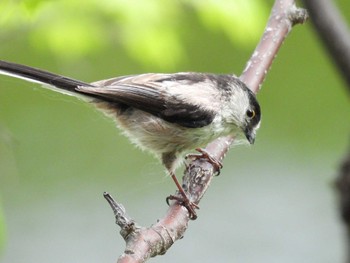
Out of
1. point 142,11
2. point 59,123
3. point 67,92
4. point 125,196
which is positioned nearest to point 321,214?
point 125,196

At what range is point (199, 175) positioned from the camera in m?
3.47

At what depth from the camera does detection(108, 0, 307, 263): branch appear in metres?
2.41

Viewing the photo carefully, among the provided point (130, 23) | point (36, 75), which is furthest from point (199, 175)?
point (130, 23)

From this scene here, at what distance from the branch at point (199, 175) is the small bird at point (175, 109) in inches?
3.4

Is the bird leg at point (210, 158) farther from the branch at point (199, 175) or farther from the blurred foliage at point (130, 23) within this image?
the blurred foliage at point (130, 23)

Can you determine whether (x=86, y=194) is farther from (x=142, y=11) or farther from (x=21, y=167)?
(x=142, y=11)

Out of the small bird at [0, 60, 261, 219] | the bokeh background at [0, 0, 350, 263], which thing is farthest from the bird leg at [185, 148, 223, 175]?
the bokeh background at [0, 0, 350, 263]

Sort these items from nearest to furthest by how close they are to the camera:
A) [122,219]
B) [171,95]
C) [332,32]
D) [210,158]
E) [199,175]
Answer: [332,32] < [122,219] < [199,175] < [210,158] < [171,95]

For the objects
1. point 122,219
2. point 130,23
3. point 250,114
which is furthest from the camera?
point 130,23

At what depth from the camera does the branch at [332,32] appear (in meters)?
1.32

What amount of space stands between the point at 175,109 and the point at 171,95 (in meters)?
0.07

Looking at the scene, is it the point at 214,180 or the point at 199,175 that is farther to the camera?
the point at 214,180

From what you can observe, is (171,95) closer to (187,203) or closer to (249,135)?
(249,135)

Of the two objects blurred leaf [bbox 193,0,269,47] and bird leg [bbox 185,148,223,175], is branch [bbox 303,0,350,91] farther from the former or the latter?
blurred leaf [bbox 193,0,269,47]
